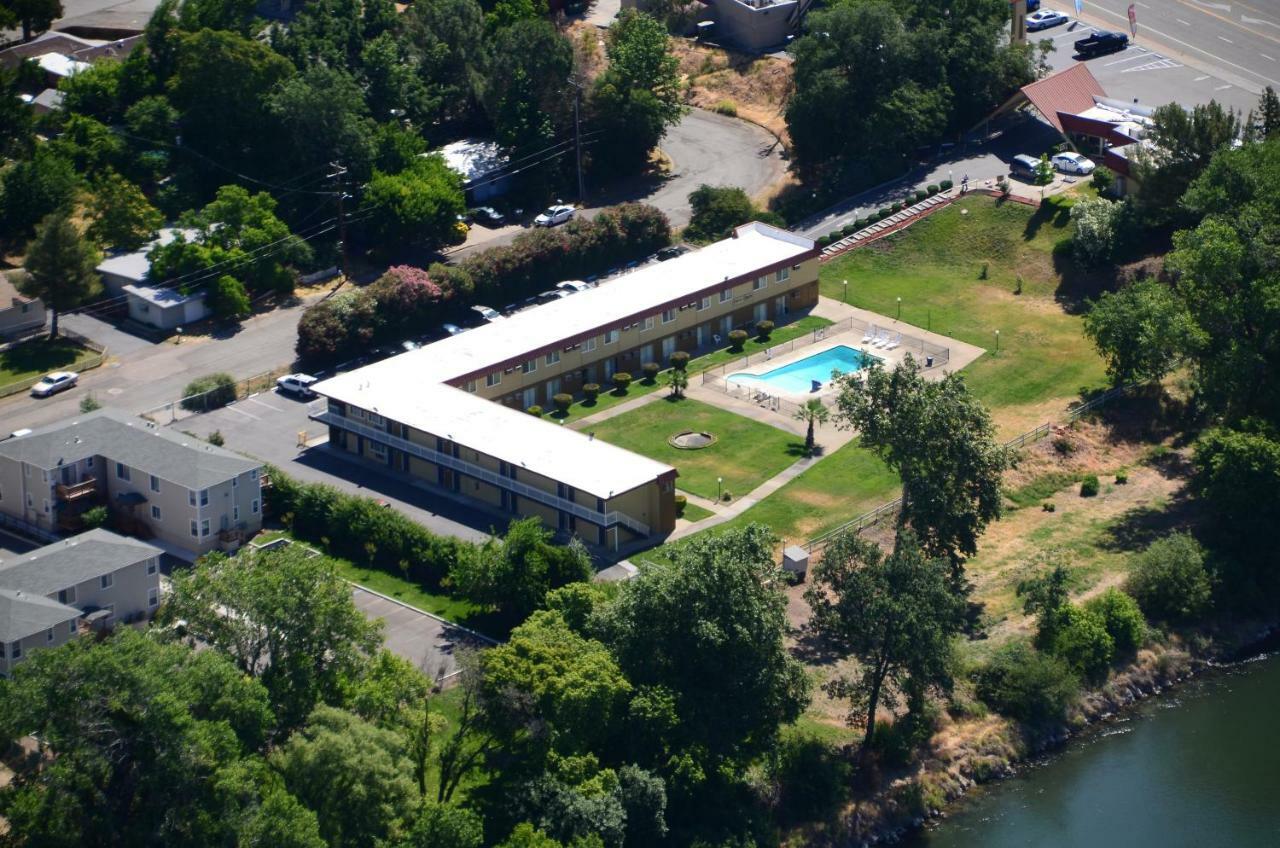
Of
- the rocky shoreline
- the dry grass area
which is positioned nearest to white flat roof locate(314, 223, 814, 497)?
the rocky shoreline

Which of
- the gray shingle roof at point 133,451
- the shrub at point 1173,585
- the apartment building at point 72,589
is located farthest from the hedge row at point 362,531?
the shrub at point 1173,585

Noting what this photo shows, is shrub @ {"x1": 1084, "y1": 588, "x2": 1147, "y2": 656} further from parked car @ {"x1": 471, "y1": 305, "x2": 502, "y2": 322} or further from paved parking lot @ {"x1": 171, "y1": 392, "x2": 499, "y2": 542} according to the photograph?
parked car @ {"x1": 471, "y1": 305, "x2": 502, "y2": 322}

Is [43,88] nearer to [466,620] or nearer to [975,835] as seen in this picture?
[466,620]

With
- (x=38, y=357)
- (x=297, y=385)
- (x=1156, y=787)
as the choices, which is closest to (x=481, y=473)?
(x=297, y=385)

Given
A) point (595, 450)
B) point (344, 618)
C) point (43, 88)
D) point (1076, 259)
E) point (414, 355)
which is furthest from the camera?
point (43, 88)

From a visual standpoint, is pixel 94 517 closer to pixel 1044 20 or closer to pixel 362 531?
pixel 362 531

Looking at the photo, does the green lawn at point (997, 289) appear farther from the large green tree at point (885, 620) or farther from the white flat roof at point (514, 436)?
the large green tree at point (885, 620)

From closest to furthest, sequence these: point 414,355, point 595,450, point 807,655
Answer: point 807,655
point 595,450
point 414,355

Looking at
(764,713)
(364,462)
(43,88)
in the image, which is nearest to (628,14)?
(43,88)
